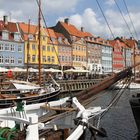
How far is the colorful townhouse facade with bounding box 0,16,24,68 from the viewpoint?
5532 cm

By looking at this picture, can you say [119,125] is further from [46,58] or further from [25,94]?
[46,58]

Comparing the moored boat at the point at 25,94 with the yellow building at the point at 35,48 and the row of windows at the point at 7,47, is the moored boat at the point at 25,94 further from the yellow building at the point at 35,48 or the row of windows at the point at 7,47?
the yellow building at the point at 35,48

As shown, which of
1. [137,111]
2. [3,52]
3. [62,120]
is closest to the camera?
[62,120]

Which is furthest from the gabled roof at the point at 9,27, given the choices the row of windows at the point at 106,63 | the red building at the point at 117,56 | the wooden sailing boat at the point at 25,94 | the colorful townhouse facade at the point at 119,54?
the red building at the point at 117,56

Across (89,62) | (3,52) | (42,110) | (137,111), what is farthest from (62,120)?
(89,62)

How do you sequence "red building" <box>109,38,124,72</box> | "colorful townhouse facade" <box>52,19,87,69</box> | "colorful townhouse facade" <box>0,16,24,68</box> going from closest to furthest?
1. "colorful townhouse facade" <box>0,16,24,68</box>
2. "colorful townhouse facade" <box>52,19,87,69</box>
3. "red building" <box>109,38,124,72</box>

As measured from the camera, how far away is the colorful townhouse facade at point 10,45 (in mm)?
55322

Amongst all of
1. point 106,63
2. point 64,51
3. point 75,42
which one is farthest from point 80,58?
point 106,63

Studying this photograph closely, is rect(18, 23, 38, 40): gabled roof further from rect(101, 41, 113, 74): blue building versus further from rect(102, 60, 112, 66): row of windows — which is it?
rect(102, 60, 112, 66): row of windows

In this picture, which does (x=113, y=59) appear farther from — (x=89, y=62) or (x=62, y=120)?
(x=62, y=120)

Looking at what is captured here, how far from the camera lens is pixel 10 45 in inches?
2231

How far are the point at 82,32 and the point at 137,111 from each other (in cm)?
6655

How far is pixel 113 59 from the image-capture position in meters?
92.4

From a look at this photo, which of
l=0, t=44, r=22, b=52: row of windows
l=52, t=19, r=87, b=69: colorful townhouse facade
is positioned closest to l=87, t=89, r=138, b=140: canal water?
l=0, t=44, r=22, b=52: row of windows
